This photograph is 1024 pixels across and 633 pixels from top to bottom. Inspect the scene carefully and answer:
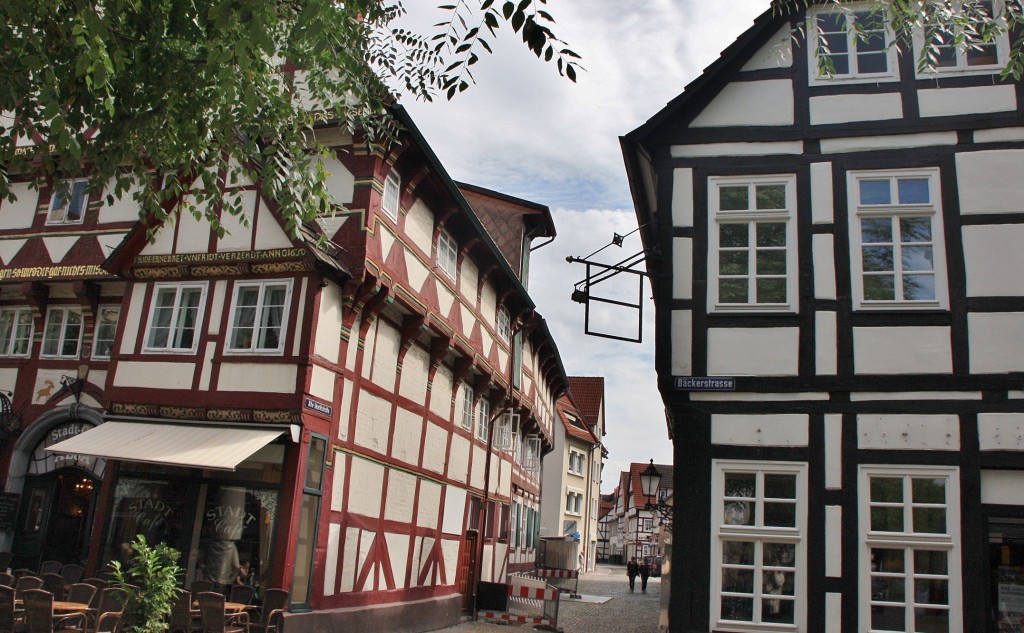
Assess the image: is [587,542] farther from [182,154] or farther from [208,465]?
[182,154]

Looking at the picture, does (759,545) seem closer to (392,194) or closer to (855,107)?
(855,107)

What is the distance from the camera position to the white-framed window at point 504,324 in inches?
932

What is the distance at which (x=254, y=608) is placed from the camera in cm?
1294

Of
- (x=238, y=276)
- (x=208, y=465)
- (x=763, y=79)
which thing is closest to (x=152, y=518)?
(x=208, y=465)

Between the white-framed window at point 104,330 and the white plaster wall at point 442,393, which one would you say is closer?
the white-framed window at point 104,330

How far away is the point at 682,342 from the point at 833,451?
2249mm

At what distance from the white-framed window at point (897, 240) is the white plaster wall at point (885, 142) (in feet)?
1.15

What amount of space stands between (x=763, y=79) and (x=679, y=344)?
3.82 m

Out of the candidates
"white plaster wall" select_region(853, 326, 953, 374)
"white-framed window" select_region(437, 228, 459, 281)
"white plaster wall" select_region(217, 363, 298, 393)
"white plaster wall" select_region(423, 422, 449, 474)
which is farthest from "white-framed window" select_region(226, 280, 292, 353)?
"white plaster wall" select_region(853, 326, 953, 374)

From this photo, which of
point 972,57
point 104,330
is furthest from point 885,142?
point 104,330

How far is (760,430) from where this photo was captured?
1103 cm

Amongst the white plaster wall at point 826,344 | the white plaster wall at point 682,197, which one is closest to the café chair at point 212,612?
the white plaster wall at point 682,197

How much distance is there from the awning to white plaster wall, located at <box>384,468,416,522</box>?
3.79 metres

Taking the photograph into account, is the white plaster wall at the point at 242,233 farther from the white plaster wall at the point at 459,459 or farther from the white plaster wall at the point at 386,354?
the white plaster wall at the point at 459,459
